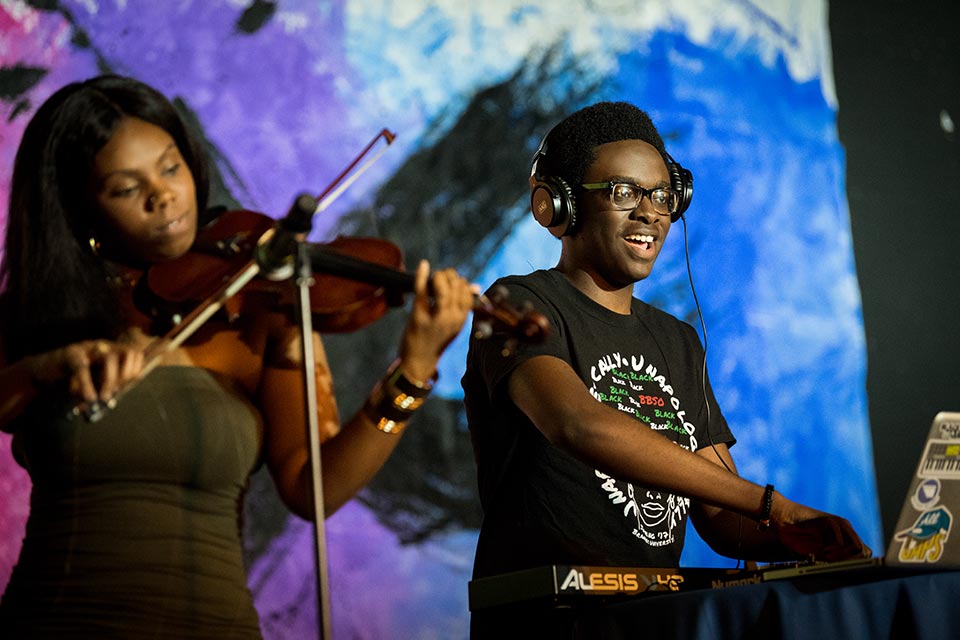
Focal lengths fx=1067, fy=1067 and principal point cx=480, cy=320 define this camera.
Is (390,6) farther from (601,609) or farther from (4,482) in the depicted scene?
(601,609)

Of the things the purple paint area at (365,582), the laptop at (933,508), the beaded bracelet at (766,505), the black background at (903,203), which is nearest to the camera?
the laptop at (933,508)

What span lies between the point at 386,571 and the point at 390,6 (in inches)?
57.6

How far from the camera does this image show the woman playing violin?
3.76 feet

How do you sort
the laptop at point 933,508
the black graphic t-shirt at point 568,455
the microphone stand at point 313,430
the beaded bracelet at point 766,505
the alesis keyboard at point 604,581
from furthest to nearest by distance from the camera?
the black graphic t-shirt at point 568,455, the beaded bracelet at point 766,505, the alesis keyboard at point 604,581, the laptop at point 933,508, the microphone stand at point 313,430

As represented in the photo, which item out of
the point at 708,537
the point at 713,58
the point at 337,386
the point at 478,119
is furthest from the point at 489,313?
the point at 713,58

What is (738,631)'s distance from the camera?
1287mm

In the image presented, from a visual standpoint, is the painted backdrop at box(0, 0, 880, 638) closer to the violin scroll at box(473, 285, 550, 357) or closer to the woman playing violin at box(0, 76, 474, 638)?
the woman playing violin at box(0, 76, 474, 638)

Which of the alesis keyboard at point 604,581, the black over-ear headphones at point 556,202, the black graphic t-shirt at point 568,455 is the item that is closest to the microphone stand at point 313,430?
the alesis keyboard at point 604,581

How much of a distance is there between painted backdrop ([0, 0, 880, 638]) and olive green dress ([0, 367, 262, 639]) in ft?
4.08

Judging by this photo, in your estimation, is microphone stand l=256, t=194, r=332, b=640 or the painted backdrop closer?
microphone stand l=256, t=194, r=332, b=640

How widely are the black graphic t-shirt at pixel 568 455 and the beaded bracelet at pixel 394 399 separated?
331 mm

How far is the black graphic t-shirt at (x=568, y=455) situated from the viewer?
63.6 inches

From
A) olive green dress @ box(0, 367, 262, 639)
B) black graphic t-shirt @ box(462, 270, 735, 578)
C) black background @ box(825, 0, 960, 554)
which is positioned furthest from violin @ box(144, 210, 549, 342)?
black background @ box(825, 0, 960, 554)

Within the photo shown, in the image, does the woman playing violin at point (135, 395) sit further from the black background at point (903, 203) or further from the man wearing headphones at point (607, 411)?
the black background at point (903, 203)
